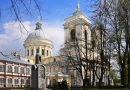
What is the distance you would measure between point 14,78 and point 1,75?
5.30m

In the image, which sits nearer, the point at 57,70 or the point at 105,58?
the point at 105,58

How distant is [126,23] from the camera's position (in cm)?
2102

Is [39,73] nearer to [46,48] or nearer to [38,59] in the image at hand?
[38,59]

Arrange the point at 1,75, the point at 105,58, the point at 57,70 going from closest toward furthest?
the point at 105,58 → the point at 1,75 → the point at 57,70

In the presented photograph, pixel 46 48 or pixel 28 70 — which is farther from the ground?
pixel 46 48

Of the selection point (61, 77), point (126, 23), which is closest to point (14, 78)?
point (61, 77)

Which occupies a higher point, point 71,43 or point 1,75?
point 71,43

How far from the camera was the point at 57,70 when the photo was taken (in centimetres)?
9469

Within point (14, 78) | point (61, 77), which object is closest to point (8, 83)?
point (14, 78)

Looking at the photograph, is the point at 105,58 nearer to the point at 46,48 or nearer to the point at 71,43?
the point at 71,43

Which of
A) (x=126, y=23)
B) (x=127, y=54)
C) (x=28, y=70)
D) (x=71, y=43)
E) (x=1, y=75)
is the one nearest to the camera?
(x=126, y=23)

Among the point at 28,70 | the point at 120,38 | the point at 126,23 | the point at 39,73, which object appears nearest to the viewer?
the point at 126,23

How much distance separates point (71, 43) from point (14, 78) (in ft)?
88.9

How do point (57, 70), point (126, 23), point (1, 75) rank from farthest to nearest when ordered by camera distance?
point (57, 70), point (1, 75), point (126, 23)
